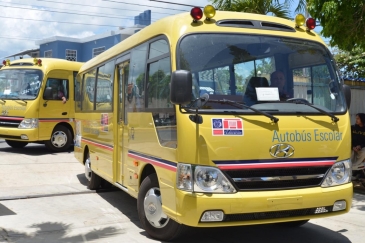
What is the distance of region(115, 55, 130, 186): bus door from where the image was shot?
6.73m

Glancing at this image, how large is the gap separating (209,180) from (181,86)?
99cm

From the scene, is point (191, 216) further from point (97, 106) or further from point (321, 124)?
point (97, 106)

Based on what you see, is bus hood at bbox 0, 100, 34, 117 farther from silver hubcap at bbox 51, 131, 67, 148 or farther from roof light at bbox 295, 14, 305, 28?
roof light at bbox 295, 14, 305, 28

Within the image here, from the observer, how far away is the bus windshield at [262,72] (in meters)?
4.96

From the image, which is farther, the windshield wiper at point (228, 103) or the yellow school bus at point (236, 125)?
the windshield wiper at point (228, 103)

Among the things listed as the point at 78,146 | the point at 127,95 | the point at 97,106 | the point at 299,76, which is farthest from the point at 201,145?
the point at 78,146

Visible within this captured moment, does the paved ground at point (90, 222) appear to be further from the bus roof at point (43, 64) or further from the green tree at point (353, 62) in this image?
the green tree at point (353, 62)

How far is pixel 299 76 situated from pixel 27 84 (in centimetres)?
1023

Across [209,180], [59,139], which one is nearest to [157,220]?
[209,180]

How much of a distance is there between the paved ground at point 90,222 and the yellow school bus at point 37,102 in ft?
13.1

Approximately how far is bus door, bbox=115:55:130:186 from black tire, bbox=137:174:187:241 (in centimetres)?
105

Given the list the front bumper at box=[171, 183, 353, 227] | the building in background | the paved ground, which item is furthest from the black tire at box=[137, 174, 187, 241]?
the building in background

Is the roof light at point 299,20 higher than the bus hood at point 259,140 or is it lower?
higher

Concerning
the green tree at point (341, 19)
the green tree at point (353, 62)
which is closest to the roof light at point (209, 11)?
the green tree at point (341, 19)
